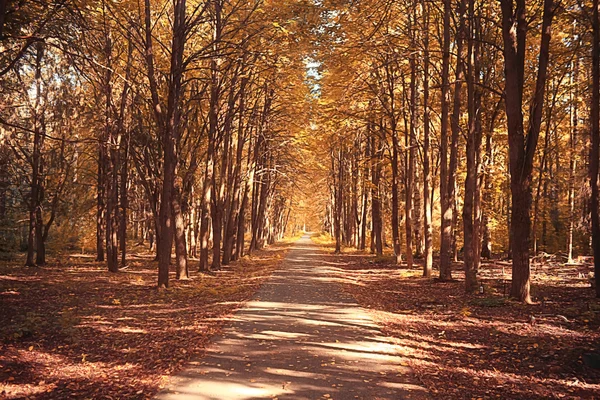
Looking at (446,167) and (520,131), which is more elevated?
(520,131)

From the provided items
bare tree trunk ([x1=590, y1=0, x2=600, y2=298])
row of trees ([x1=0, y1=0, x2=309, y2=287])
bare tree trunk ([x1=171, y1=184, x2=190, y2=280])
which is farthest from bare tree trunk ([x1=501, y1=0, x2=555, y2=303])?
bare tree trunk ([x1=171, y1=184, x2=190, y2=280])

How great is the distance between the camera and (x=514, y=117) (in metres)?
10.7

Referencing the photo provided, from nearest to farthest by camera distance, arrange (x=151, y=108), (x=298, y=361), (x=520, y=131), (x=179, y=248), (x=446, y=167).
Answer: (x=298, y=361) < (x=520, y=131) < (x=446, y=167) < (x=179, y=248) < (x=151, y=108)

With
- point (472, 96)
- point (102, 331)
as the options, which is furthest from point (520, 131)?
point (102, 331)

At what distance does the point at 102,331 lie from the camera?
8312 mm

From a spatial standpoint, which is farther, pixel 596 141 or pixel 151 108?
pixel 151 108

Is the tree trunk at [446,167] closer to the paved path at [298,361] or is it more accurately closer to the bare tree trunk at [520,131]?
the bare tree trunk at [520,131]

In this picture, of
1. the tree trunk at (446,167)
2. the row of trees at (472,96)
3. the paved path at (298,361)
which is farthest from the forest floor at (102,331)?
the row of trees at (472,96)

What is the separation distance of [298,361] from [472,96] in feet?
33.9

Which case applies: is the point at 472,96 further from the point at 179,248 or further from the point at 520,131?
the point at 179,248

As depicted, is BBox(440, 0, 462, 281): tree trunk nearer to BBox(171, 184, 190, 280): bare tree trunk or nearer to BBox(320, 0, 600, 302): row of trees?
BBox(320, 0, 600, 302): row of trees

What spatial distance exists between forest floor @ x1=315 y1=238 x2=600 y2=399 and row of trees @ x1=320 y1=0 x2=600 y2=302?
119cm

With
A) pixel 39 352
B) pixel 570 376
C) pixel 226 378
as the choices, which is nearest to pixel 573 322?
pixel 570 376

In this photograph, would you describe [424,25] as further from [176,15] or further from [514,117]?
[176,15]
